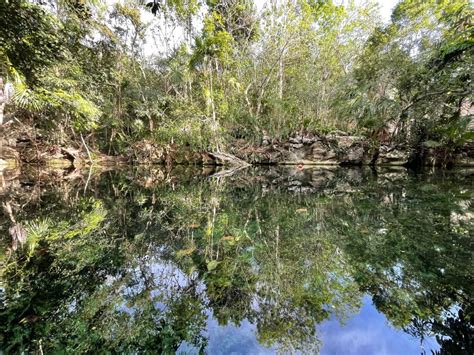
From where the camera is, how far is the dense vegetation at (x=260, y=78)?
450 inches

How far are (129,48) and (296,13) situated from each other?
1041 centimetres

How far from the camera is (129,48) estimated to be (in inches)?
636

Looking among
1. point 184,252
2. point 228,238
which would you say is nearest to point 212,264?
point 184,252

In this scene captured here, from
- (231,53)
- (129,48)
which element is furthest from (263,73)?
(129,48)

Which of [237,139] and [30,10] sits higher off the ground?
[30,10]

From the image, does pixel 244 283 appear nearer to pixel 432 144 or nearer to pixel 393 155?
pixel 432 144

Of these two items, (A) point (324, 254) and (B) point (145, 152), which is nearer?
(A) point (324, 254)

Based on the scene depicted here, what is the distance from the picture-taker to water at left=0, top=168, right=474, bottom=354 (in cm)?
142

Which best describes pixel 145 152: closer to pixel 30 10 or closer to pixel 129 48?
pixel 129 48

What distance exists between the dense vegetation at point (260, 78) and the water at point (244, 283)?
27.6ft

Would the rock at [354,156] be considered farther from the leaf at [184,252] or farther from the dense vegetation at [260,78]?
the leaf at [184,252]

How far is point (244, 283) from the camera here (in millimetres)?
2062

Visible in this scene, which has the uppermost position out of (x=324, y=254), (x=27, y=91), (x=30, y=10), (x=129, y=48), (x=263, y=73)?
(x=129, y=48)

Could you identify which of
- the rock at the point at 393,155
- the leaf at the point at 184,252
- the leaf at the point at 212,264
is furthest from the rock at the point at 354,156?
the leaf at the point at 212,264
